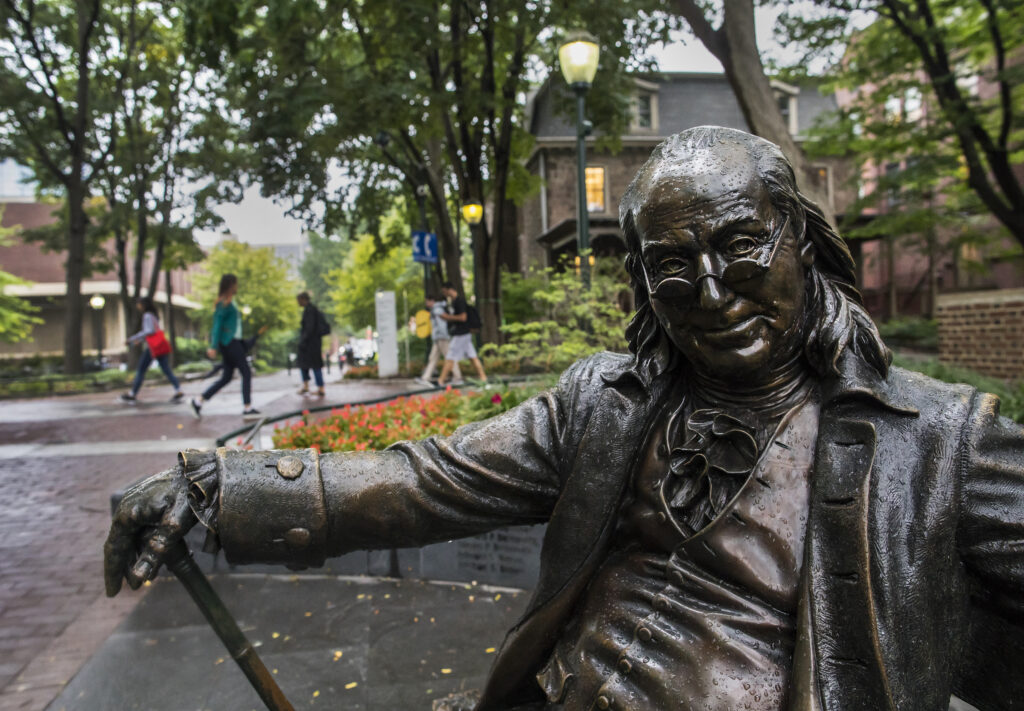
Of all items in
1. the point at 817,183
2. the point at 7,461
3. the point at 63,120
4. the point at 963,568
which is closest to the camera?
the point at 963,568

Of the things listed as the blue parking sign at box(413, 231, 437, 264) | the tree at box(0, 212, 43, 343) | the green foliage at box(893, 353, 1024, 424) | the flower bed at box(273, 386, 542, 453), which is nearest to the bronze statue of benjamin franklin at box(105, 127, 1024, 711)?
the flower bed at box(273, 386, 542, 453)

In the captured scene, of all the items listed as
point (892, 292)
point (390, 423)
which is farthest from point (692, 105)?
point (390, 423)

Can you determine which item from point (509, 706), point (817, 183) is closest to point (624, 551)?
point (509, 706)

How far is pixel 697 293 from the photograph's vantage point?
1243 mm

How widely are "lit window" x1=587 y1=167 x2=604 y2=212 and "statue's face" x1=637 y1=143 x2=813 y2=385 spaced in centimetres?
2662

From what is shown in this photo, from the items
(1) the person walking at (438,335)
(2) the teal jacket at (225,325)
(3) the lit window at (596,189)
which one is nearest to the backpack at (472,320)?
(1) the person walking at (438,335)

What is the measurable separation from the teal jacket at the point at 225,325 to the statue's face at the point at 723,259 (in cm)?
943

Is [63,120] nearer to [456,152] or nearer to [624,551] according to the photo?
[456,152]

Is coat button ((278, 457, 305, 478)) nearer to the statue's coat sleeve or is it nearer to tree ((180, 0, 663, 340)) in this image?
the statue's coat sleeve

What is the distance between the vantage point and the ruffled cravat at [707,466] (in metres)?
1.31

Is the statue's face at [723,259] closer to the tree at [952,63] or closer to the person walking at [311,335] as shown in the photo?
the tree at [952,63]

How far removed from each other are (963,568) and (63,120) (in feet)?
76.1

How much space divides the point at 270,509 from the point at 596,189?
2726 cm

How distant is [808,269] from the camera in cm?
140
